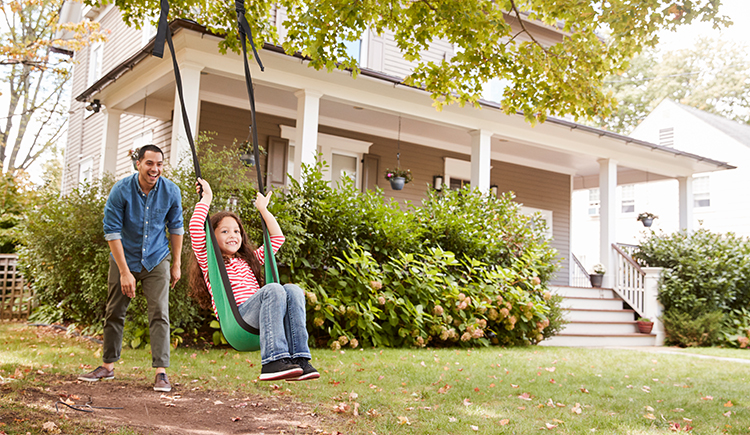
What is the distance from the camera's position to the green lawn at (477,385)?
11.7ft

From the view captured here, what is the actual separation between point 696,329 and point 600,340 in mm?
1750

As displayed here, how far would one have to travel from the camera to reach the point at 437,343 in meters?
7.50

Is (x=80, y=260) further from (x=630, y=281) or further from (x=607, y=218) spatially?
(x=607, y=218)

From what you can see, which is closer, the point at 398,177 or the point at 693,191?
the point at 398,177

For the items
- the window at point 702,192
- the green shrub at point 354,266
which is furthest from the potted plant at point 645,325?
the window at point 702,192

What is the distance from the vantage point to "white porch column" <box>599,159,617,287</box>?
1133cm

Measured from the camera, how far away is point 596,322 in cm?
978

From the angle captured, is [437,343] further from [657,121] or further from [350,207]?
[657,121]

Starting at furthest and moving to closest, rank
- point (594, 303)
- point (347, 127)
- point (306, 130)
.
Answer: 1. point (347, 127)
2. point (594, 303)
3. point (306, 130)

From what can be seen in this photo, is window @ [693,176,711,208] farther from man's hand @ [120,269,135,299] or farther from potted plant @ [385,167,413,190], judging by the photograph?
man's hand @ [120,269,135,299]

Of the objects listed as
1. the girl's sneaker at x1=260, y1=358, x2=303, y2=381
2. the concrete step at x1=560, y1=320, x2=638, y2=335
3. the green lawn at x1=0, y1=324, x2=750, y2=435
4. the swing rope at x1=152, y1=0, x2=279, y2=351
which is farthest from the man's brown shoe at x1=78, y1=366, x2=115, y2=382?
the concrete step at x1=560, y1=320, x2=638, y2=335

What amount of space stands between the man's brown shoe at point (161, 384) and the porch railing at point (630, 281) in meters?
9.17

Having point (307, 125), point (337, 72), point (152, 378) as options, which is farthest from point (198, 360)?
point (337, 72)

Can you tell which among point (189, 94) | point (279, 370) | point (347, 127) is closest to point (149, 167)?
point (279, 370)
